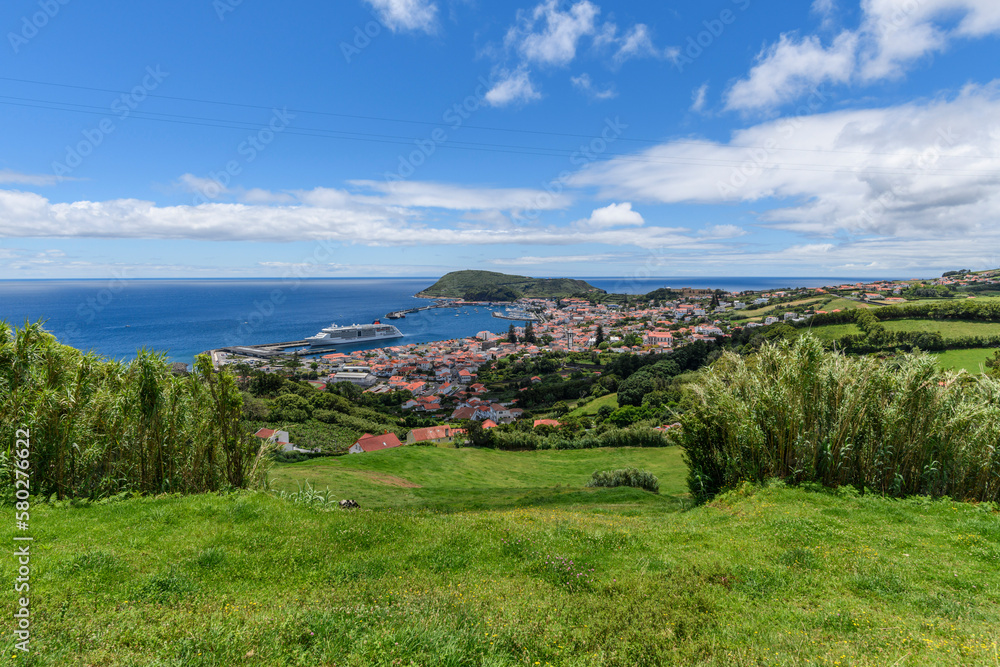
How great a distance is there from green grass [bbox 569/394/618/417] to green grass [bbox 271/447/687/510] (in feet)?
67.0

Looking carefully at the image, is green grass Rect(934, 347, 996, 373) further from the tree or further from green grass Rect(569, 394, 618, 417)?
green grass Rect(569, 394, 618, 417)

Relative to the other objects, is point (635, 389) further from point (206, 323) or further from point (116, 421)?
point (206, 323)

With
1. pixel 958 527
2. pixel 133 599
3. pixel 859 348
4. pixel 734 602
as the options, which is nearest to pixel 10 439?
pixel 133 599

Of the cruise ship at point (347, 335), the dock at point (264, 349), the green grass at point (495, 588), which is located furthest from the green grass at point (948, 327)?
the dock at point (264, 349)

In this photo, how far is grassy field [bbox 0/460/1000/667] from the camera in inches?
139

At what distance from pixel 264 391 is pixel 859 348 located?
75228 millimetres

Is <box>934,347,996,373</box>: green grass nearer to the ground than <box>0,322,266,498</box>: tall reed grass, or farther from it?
nearer to the ground

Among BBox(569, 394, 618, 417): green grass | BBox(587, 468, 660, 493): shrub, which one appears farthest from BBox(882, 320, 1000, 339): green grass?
BBox(587, 468, 660, 493): shrub

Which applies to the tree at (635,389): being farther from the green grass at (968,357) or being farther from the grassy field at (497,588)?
the grassy field at (497,588)

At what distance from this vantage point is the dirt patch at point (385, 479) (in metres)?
17.7

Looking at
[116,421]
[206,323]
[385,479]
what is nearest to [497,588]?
[116,421]

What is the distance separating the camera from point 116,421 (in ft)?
26.5

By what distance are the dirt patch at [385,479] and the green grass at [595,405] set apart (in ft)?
111

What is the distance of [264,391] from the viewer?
46688 mm
